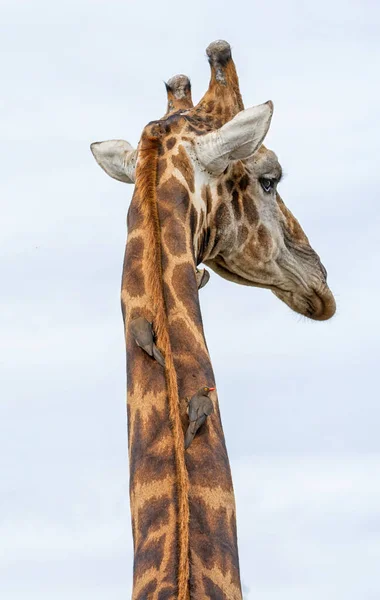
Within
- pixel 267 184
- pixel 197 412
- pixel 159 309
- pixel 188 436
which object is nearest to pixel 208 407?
pixel 197 412

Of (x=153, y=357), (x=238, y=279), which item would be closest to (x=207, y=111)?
(x=238, y=279)

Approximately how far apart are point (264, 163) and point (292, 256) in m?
0.91

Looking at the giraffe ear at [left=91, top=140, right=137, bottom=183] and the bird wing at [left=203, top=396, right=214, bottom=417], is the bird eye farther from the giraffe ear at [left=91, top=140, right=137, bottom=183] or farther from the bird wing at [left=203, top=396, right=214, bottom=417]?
the bird wing at [left=203, top=396, right=214, bottom=417]

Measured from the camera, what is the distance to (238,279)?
1079cm

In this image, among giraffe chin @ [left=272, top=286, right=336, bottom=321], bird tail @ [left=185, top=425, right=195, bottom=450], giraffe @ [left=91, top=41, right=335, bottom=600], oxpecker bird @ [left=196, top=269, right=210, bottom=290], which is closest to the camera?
giraffe @ [left=91, top=41, right=335, bottom=600]

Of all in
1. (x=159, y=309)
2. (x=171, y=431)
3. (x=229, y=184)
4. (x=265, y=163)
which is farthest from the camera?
(x=265, y=163)

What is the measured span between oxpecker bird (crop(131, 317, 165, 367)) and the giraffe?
42mm

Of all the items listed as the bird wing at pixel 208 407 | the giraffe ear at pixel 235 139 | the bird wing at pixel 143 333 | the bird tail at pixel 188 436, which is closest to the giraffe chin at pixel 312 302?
the giraffe ear at pixel 235 139

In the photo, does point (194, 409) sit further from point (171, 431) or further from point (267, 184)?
point (267, 184)

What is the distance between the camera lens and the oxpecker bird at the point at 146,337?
8.17 meters

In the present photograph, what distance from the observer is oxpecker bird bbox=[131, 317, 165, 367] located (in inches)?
322

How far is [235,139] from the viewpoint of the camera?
9.41m

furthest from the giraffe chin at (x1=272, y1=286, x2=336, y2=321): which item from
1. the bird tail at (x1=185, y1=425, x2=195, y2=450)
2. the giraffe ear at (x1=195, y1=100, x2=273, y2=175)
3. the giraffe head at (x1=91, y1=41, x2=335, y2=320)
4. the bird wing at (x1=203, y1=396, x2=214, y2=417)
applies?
the bird tail at (x1=185, y1=425, x2=195, y2=450)

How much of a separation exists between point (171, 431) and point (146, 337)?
64 centimetres
